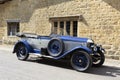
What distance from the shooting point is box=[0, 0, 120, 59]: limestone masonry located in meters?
12.1

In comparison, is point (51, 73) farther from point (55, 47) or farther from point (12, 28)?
point (12, 28)

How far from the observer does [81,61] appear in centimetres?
896

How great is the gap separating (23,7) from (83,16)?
227 inches

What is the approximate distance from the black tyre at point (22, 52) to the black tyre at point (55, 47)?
1463mm

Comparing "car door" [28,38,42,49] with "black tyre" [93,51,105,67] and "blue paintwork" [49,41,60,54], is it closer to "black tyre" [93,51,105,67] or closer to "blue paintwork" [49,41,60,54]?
"blue paintwork" [49,41,60,54]

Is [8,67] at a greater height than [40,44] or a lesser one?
lesser

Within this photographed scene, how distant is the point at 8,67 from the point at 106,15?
237 inches

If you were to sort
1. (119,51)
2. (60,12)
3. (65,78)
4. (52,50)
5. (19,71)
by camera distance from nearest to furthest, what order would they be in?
1. (65,78)
2. (19,71)
3. (52,50)
4. (119,51)
5. (60,12)

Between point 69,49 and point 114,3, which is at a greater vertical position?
point 114,3

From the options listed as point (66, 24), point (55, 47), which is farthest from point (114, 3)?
point (55, 47)

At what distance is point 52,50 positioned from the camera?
9945 mm

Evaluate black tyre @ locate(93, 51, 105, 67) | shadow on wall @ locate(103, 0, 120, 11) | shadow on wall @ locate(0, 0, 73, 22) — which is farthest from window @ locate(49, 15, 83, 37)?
black tyre @ locate(93, 51, 105, 67)

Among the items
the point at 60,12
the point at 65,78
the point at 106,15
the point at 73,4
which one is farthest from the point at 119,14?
the point at 65,78

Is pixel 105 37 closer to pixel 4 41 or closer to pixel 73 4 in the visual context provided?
pixel 73 4
